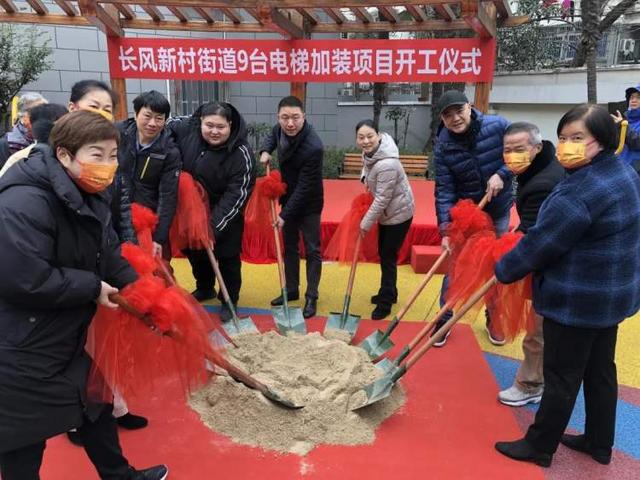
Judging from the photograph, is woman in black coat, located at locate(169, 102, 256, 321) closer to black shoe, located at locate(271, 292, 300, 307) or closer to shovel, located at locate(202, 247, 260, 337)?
shovel, located at locate(202, 247, 260, 337)

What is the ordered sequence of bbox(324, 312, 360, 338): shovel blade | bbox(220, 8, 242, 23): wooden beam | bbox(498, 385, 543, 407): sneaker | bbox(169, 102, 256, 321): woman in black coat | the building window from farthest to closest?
the building window → bbox(220, 8, 242, 23): wooden beam → bbox(324, 312, 360, 338): shovel blade → bbox(169, 102, 256, 321): woman in black coat → bbox(498, 385, 543, 407): sneaker

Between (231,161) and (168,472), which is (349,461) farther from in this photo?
(231,161)

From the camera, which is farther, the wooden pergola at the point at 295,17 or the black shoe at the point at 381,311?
the wooden pergola at the point at 295,17

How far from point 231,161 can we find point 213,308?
1215 mm

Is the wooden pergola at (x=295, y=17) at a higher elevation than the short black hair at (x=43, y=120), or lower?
higher

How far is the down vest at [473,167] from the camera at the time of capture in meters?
3.06

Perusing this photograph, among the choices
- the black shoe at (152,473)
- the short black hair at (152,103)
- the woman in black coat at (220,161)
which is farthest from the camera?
the woman in black coat at (220,161)

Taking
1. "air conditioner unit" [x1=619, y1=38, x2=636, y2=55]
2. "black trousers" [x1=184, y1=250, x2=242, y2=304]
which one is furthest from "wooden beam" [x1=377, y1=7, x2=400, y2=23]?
"air conditioner unit" [x1=619, y1=38, x2=636, y2=55]

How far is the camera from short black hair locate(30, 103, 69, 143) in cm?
189

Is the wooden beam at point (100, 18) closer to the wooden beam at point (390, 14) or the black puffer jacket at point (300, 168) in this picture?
the black puffer jacket at point (300, 168)

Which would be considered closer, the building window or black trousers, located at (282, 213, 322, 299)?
black trousers, located at (282, 213, 322, 299)

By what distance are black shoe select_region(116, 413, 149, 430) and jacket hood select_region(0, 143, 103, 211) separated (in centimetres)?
131

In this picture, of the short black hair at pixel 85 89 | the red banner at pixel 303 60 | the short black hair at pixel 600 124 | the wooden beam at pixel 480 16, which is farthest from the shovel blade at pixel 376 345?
the wooden beam at pixel 480 16

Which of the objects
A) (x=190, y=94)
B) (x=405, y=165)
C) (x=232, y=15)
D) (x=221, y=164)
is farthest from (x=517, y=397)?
(x=190, y=94)
